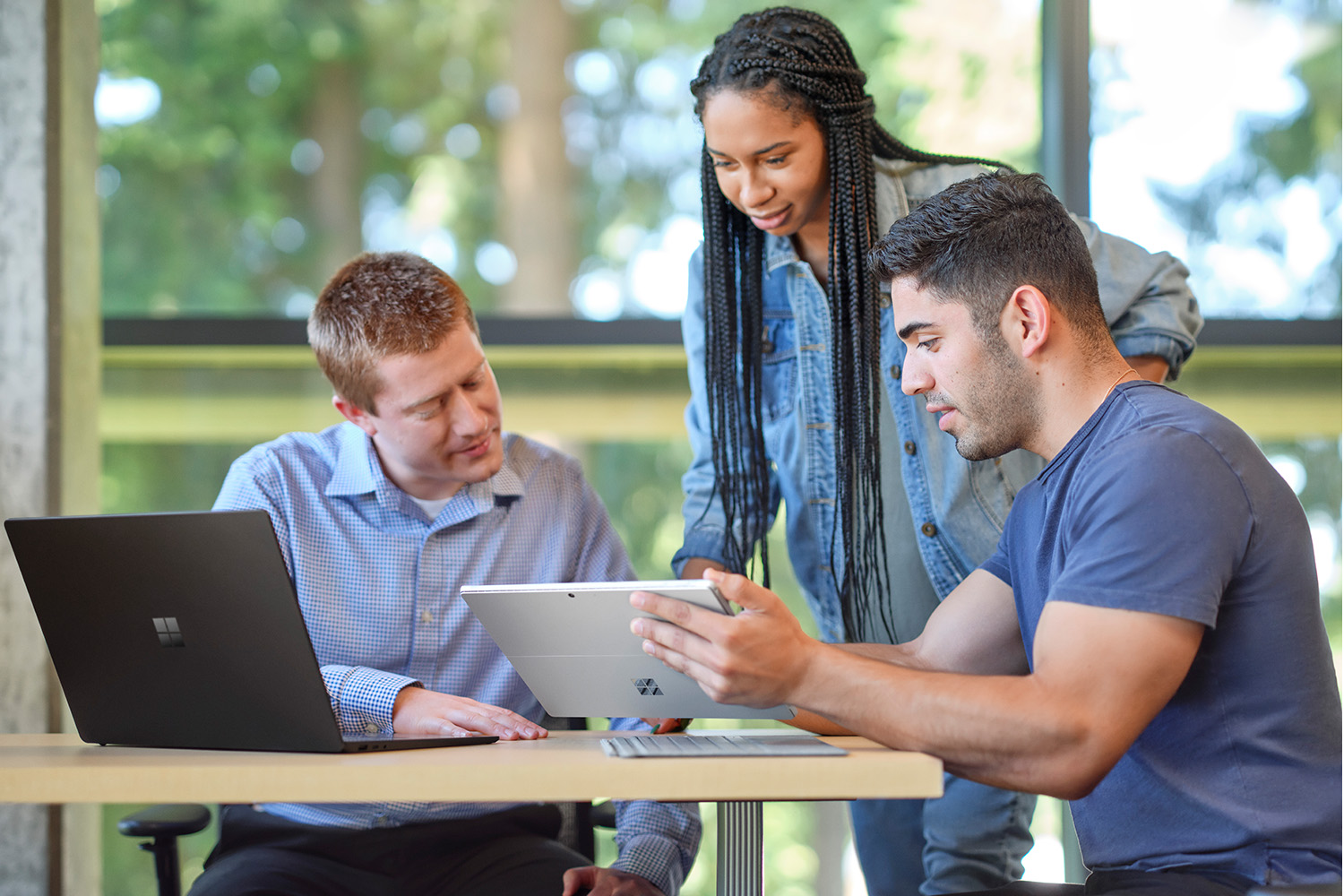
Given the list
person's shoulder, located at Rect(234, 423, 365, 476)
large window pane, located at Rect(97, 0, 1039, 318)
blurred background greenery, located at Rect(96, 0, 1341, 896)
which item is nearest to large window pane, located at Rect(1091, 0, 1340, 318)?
blurred background greenery, located at Rect(96, 0, 1341, 896)

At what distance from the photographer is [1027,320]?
1.32 metres

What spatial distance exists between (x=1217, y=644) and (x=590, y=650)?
655 millimetres

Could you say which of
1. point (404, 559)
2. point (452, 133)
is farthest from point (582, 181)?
point (404, 559)

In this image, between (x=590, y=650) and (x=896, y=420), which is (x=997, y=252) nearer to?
(x=896, y=420)

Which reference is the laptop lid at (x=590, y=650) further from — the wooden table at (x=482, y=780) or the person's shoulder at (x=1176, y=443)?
the person's shoulder at (x=1176, y=443)

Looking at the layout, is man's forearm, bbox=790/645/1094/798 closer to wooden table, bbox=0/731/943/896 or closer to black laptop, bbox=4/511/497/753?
wooden table, bbox=0/731/943/896

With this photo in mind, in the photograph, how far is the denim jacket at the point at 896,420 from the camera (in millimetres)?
1711

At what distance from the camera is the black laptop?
3.67ft

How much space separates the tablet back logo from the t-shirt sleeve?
44 centimetres

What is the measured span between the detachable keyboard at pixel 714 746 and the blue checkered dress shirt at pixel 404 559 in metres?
0.40

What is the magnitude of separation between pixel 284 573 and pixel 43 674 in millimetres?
1568

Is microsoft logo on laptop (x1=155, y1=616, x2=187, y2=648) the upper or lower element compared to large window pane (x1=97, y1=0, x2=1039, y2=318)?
lower

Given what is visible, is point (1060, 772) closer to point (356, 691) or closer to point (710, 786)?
point (710, 786)

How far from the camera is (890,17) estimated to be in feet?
9.07
